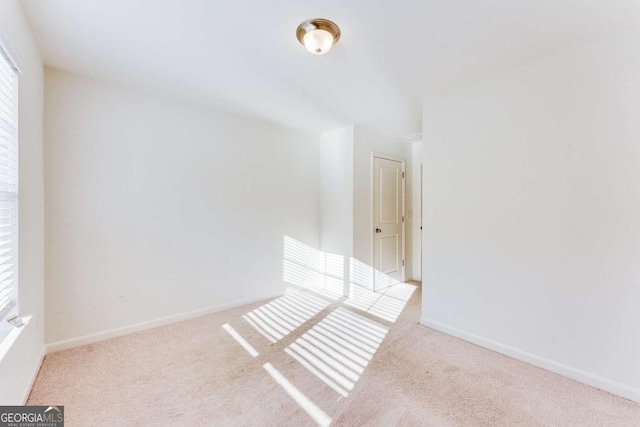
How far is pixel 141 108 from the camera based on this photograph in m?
2.67

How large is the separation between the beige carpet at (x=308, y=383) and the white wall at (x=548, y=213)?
0.85 ft

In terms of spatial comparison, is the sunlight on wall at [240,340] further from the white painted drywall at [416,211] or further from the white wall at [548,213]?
the white painted drywall at [416,211]

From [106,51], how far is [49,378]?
7.93ft

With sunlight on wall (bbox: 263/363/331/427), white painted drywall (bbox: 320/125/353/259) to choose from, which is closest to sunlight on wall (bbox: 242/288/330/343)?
sunlight on wall (bbox: 263/363/331/427)

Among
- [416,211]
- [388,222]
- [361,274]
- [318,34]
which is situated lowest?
[361,274]

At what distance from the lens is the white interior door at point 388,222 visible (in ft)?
12.8

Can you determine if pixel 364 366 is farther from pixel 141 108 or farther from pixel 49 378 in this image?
pixel 141 108

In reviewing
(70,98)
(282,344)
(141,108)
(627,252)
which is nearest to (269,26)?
(141,108)

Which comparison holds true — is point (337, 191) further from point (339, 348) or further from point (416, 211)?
point (339, 348)

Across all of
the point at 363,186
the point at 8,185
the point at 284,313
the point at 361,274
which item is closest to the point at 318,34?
the point at 8,185

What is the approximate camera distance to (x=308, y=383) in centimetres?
189

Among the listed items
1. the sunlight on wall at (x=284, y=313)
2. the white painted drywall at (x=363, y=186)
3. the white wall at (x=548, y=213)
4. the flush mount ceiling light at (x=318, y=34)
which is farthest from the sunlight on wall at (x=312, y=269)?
the flush mount ceiling light at (x=318, y=34)

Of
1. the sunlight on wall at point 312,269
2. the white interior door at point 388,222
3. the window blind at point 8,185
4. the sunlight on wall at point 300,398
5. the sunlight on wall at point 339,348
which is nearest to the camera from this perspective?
the window blind at point 8,185

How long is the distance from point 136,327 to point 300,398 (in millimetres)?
1904
